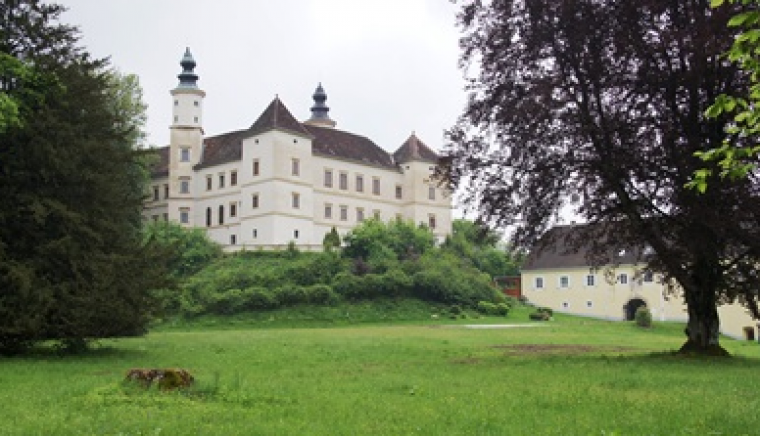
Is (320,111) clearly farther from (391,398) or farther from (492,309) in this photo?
(391,398)

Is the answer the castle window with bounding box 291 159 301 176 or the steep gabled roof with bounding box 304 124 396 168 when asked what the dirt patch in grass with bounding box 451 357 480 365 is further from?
the steep gabled roof with bounding box 304 124 396 168

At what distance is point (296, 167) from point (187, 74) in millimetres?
15970

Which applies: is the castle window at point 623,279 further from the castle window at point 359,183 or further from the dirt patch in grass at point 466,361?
the dirt patch in grass at point 466,361

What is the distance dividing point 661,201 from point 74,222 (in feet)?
46.0

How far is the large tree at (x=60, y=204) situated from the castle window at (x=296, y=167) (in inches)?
2121

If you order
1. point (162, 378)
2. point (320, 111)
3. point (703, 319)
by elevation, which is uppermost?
point (320, 111)

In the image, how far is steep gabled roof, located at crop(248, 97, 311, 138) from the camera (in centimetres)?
7444

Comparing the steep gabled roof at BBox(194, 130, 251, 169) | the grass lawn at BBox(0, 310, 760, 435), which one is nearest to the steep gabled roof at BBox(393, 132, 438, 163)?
the steep gabled roof at BBox(194, 130, 251, 169)

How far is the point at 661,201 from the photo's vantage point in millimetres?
18703

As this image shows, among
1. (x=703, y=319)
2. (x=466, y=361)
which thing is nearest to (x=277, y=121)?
(x=703, y=319)

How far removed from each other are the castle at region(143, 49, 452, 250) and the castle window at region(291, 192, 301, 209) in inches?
3.8

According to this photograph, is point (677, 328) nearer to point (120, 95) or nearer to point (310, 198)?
point (310, 198)

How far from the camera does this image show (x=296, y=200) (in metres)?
75.6

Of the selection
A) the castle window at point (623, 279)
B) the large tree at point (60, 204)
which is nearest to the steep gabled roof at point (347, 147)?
the castle window at point (623, 279)
